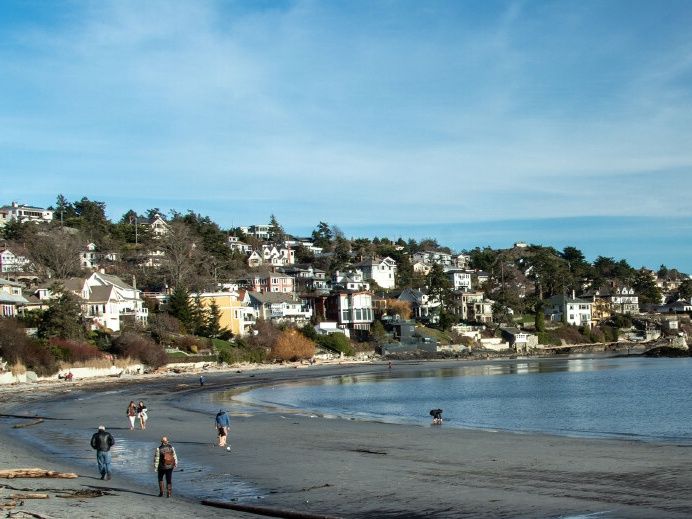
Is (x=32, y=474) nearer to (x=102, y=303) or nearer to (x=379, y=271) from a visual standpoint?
(x=102, y=303)

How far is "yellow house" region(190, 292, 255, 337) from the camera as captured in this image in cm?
10925

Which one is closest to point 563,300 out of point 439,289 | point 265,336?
point 439,289

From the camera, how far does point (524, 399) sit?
55625mm

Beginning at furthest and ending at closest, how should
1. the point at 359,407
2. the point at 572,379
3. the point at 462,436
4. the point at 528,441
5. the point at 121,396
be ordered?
1. the point at 572,379
2. the point at 121,396
3. the point at 359,407
4. the point at 462,436
5. the point at 528,441

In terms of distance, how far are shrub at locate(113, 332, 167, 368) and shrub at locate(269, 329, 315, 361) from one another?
22.6 meters

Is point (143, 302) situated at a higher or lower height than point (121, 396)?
higher

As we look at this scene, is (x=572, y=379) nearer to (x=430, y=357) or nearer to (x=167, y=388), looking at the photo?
(x=167, y=388)

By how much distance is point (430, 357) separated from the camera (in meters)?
125

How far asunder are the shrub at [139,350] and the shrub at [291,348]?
74.3 feet

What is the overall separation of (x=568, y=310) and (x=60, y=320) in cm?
11797

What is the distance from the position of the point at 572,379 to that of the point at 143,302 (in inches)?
2485

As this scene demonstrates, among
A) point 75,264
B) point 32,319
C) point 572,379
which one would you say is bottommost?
point 572,379

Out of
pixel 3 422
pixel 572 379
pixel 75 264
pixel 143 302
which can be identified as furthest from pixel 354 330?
pixel 3 422

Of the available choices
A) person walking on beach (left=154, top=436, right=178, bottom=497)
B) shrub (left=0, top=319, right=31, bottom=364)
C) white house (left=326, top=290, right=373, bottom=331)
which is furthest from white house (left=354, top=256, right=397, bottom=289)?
person walking on beach (left=154, top=436, right=178, bottom=497)
